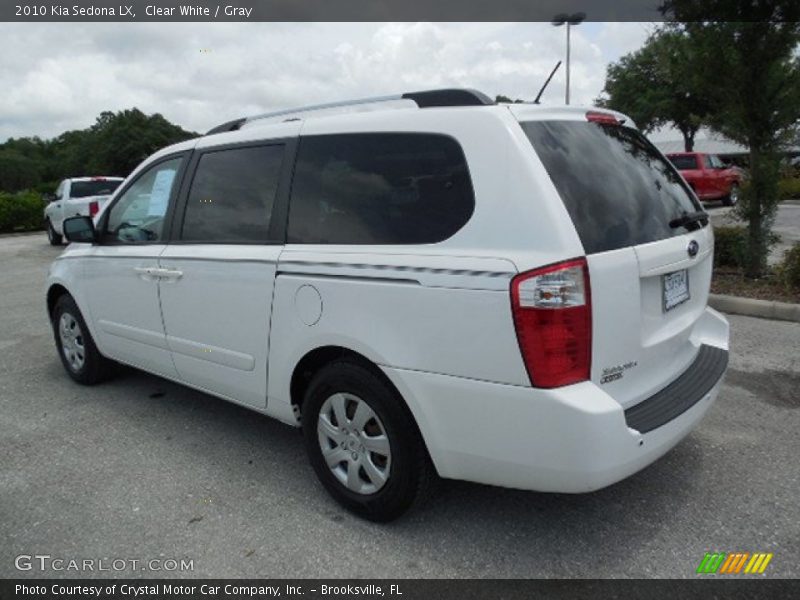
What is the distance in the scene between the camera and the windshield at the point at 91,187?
16208 mm

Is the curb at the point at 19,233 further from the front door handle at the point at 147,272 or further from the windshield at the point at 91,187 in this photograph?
the front door handle at the point at 147,272

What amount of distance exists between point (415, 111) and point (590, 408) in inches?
56.8

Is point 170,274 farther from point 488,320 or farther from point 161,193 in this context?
point 488,320

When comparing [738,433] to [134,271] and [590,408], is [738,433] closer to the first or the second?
[590,408]

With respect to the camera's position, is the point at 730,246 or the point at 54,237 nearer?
the point at 730,246

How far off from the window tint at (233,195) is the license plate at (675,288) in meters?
1.91

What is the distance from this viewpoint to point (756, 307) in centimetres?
612

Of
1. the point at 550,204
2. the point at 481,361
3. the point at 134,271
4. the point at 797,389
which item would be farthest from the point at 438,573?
the point at 797,389

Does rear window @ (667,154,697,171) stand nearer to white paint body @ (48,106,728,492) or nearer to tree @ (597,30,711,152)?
tree @ (597,30,711,152)

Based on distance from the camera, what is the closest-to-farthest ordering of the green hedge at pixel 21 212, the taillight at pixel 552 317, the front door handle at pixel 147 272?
the taillight at pixel 552 317 → the front door handle at pixel 147 272 → the green hedge at pixel 21 212

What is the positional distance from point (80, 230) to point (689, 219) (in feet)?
12.9

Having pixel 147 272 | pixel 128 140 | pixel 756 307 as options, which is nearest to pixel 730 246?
pixel 756 307

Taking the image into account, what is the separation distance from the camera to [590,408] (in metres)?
2.19
